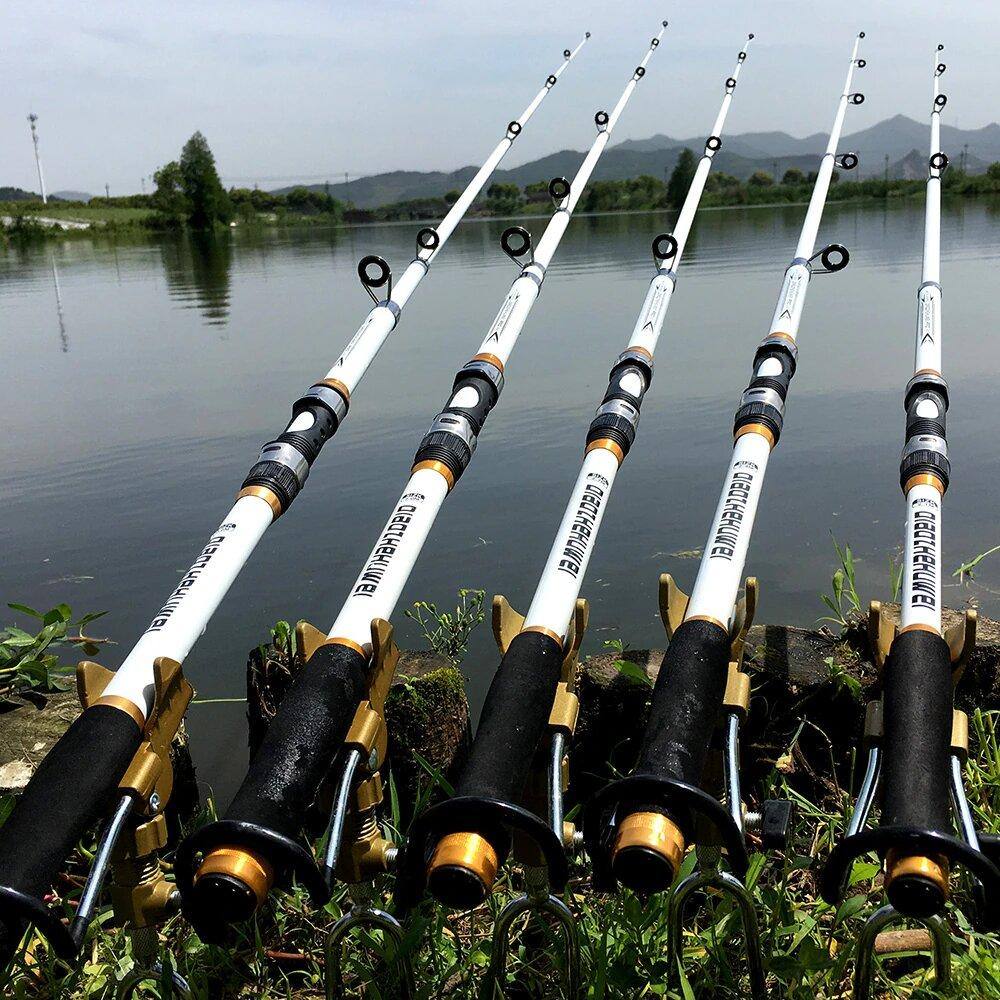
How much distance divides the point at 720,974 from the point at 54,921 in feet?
4.76

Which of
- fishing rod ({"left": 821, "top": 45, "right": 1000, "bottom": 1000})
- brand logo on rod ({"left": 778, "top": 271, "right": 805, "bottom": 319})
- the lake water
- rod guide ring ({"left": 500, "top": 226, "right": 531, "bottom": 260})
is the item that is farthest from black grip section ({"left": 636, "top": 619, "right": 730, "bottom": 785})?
the lake water

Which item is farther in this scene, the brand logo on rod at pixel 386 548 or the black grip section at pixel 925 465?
the black grip section at pixel 925 465

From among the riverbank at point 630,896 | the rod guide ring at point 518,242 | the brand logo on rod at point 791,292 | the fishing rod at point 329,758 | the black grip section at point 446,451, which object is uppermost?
the rod guide ring at point 518,242

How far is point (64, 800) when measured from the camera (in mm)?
1852

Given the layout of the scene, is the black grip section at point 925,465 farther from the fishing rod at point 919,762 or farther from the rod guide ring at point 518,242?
the rod guide ring at point 518,242

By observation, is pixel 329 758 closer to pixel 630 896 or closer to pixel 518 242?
pixel 630 896

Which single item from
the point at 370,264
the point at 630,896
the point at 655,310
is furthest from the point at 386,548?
the point at 655,310

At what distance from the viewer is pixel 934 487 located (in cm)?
246

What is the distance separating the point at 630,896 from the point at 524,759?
33.9 inches

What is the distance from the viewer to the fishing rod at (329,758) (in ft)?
5.77

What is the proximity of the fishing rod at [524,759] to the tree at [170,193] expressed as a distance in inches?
2362

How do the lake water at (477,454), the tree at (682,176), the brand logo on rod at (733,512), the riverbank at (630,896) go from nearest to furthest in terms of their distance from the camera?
1. the brand logo on rod at (733,512)
2. the riverbank at (630,896)
3. the lake water at (477,454)
4. the tree at (682,176)

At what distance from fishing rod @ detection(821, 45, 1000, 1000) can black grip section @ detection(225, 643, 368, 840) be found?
0.86 m

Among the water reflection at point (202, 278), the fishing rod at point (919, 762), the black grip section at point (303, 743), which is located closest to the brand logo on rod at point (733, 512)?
the fishing rod at point (919, 762)
